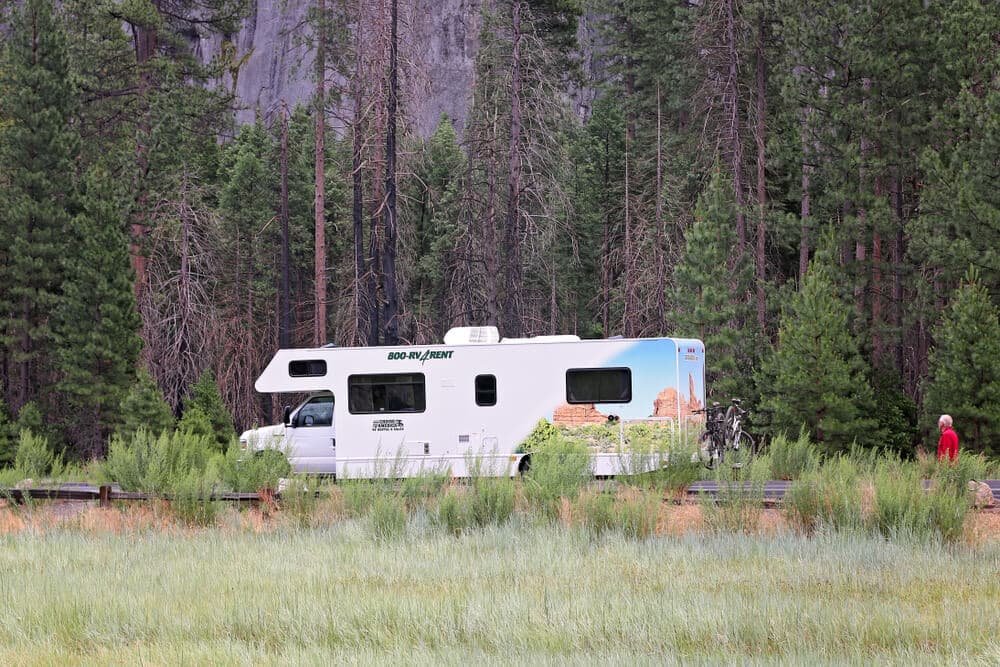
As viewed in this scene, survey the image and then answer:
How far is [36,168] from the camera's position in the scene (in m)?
32.6

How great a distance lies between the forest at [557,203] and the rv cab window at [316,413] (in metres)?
6.92

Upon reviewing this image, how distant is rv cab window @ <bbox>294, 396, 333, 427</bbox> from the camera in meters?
20.4

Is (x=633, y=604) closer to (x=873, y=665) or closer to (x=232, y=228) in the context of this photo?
(x=873, y=665)

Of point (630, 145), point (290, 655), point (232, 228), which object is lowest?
point (290, 655)

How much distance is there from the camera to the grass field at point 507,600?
8023mm

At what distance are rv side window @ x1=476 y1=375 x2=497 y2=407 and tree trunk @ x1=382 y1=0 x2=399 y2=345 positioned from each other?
8473 millimetres

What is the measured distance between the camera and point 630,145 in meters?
47.8

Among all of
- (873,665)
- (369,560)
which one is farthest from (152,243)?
(873,665)

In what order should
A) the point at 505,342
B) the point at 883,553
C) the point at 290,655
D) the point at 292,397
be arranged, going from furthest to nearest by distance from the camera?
1. the point at 292,397
2. the point at 505,342
3. the point at 883,553
4. the point at 290,655

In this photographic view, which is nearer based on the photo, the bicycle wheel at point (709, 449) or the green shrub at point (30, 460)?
the bicycle wheel at point (709, 449)

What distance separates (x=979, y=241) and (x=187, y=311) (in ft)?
70.1

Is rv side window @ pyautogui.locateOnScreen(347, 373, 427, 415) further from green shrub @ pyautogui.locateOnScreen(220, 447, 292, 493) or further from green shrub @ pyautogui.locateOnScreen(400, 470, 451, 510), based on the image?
green shrub @ pyautogui.locateOnScreen(400, 470, 451, 510)

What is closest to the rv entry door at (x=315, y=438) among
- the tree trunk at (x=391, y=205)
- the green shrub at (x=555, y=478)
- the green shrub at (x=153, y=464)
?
the green shrub at (x=153, y=464)

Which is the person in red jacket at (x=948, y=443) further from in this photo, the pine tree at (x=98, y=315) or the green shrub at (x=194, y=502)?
the pine tree at (x=98, y=315)
